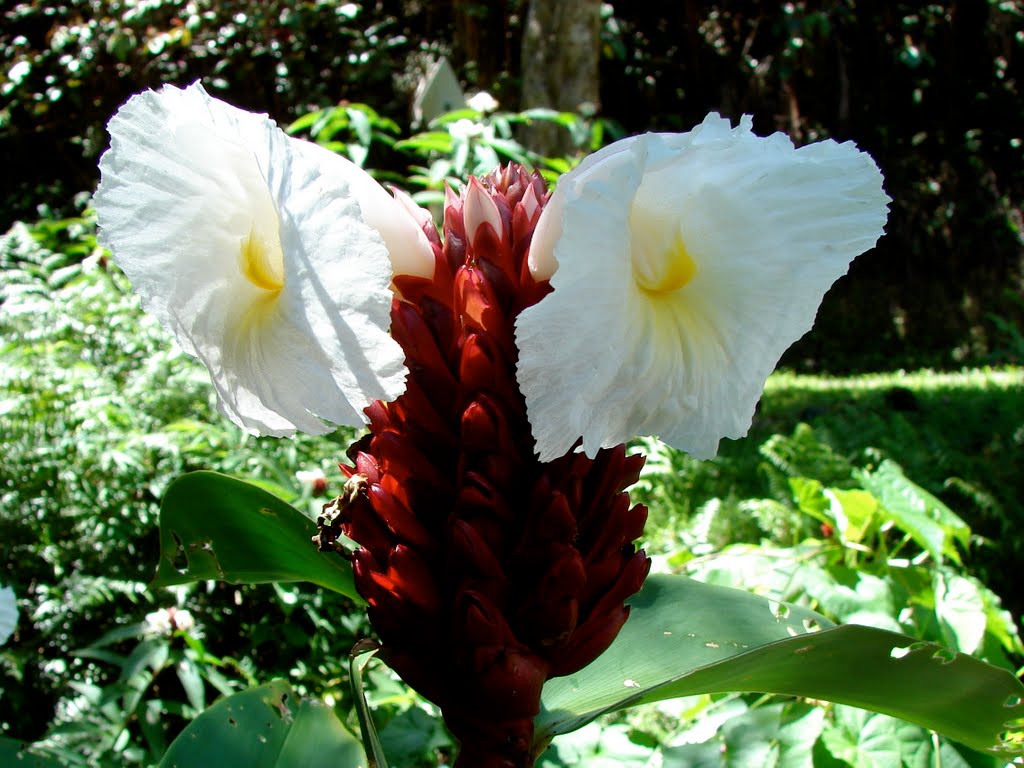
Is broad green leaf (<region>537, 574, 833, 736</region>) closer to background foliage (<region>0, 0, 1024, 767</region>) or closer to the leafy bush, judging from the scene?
background foliage (<region>0, 0, 1024, 767</region>)

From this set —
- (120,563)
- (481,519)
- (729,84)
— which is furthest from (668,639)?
(729,84)

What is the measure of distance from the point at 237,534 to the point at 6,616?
0.57m

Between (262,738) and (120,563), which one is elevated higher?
(262,738)

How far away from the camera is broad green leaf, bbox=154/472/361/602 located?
845 millimetres

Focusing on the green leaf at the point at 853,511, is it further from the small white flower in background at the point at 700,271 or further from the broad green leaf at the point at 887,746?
the small white flower in background at the point at 700,271

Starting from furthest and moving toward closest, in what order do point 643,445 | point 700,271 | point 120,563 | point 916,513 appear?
point 643,445 < point 120,563 < point 916,513 < point 700,271

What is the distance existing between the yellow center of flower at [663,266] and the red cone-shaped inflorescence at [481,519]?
7 cm

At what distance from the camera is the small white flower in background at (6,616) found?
3.87 feet

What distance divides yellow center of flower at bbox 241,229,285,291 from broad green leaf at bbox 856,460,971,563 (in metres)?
1.54

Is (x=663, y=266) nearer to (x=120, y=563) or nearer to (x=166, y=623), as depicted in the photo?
(x=166, y=623)

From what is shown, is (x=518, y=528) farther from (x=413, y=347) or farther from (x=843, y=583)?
(x=843, y=583)

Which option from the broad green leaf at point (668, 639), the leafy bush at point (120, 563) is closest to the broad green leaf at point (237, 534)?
the broad green leaf at point (668, 639)

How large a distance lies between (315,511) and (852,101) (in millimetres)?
8312

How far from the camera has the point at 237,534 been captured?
2.81 ft
